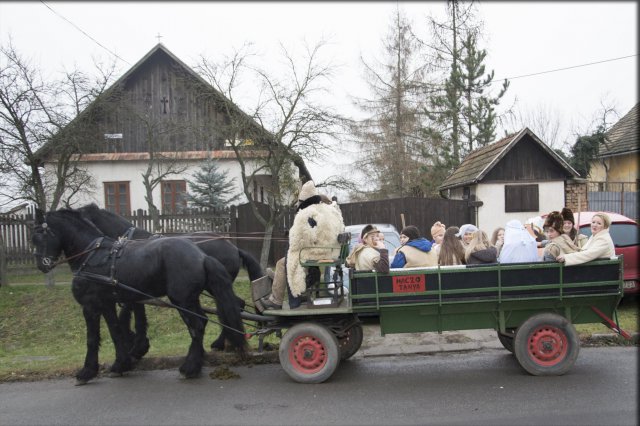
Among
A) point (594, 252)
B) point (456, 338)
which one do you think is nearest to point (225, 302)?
point (456, 338)

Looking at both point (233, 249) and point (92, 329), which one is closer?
point (92, 329)

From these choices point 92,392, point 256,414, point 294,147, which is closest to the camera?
point 256,414

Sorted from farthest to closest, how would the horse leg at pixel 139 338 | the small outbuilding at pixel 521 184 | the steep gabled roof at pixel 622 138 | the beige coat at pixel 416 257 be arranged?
the steep gabled roof at pixel 622 138, the small outbuilding at pixel 521 184, the horse leg at pixel 139 338, the beige coat at pixel 416 257

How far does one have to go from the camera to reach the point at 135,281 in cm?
590

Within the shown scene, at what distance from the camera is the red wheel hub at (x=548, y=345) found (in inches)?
214

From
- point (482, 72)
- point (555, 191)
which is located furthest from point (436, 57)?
point (555, 191)

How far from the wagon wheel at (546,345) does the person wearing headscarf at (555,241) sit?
657 mm

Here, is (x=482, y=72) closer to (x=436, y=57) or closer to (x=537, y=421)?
(x=436, y=57)

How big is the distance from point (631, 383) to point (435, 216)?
29.8ft

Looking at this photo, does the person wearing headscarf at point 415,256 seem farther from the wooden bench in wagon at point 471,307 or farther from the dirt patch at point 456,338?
the dirt patch at point 456,338

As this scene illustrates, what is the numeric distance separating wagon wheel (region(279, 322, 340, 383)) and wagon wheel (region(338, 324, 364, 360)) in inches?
30.2

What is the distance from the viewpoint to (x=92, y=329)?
579 centimetres

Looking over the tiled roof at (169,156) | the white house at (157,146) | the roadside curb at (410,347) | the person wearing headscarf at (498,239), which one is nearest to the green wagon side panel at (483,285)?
the person wearing headscarf at (498,239)

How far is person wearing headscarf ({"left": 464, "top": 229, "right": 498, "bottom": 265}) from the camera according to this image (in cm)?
556
